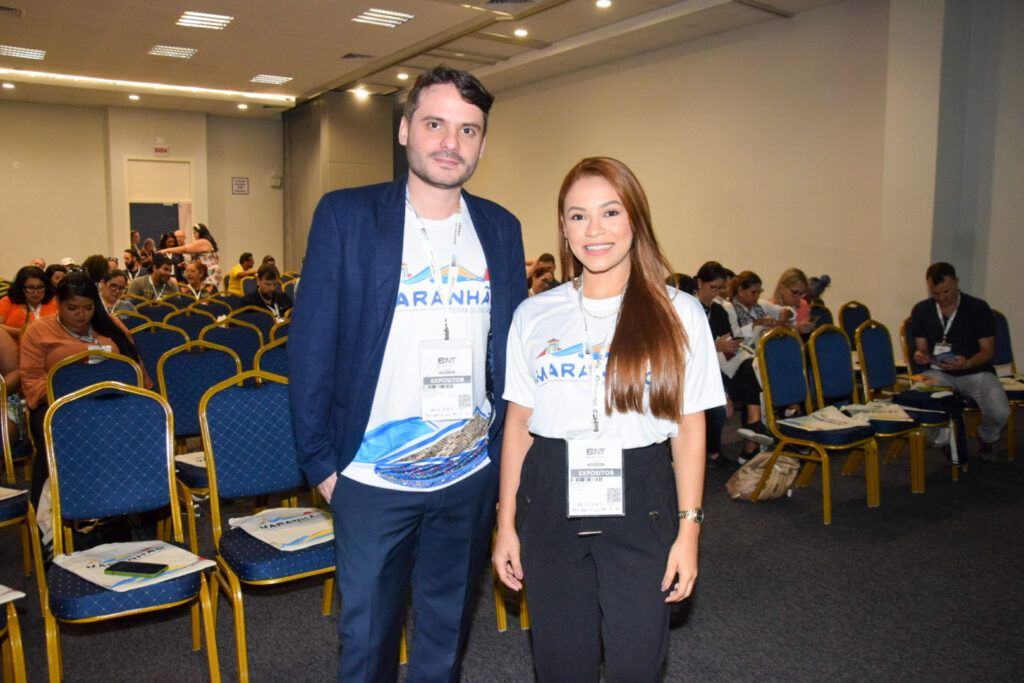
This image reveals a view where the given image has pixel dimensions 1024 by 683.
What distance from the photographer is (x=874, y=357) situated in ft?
17.8

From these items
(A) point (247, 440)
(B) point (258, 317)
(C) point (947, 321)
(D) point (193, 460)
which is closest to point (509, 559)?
(A) point (247, 440)

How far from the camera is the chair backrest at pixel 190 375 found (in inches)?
166

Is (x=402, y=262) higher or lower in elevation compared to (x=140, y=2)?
lower

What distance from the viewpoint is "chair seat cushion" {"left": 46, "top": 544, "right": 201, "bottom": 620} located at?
88.9 inches

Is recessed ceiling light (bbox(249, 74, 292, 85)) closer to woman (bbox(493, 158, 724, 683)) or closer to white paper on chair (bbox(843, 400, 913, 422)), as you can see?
white paper on chair (bbox(843, 400, 913, 422))

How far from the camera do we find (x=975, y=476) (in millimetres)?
5160

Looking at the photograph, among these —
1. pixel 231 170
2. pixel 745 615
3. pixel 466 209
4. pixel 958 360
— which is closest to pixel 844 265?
pixel 958 360

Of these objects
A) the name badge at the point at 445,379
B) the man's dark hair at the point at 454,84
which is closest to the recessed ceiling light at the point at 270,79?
the man's dark hair at the point at 454,84

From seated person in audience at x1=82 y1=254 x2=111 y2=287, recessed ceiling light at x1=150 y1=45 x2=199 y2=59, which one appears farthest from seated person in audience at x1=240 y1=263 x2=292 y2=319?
recessed ceiling light at x1=150 y1=45 x2=199 y2=59

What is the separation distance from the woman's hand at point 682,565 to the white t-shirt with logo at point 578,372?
196 millimetres

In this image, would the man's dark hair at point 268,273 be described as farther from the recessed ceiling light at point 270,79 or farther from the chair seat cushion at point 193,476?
the recessed ceiling light at point 270,79

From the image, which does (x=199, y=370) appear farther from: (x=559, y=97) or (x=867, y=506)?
(x=559, y=97)

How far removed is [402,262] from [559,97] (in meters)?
11.8

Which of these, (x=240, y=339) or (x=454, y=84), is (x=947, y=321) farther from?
(x=454, y=84)
